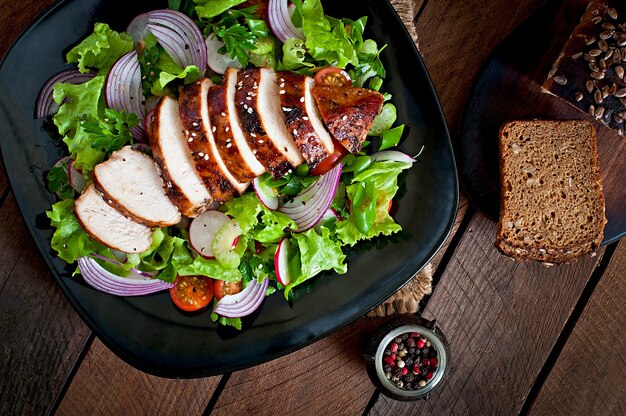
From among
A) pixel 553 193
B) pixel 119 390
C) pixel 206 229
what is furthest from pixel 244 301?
pixel 553 193

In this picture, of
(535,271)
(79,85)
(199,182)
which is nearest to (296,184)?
(199,182)

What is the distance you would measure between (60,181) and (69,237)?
0.81 feet

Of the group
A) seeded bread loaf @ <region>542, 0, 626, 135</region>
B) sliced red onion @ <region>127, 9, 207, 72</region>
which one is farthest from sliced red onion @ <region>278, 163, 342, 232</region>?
seeded bread loaf @ <region>542, 0, 626, 135</region>

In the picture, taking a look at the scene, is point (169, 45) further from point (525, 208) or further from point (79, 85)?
point (525, 208)

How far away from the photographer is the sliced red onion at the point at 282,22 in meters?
2.58

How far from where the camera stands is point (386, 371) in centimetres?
279

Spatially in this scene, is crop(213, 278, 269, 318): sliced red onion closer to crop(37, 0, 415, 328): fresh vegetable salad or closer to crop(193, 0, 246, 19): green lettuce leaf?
crop(37, 0, 415, 328): fresh vegetable salad

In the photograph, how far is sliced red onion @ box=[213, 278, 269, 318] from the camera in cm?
265

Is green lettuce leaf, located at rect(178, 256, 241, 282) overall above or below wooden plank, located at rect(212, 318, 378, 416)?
above

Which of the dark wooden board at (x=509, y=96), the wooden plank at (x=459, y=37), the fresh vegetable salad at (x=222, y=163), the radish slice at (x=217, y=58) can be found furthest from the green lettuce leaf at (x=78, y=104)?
the dark wooden board at (x=509, y=96)

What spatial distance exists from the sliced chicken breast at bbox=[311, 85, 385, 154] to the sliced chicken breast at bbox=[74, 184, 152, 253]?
0.93 metres

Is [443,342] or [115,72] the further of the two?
[443,342]

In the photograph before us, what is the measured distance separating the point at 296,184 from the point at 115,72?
0.93 metres

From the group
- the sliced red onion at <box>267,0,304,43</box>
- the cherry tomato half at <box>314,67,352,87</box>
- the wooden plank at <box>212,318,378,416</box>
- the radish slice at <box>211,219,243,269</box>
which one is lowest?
the wooden plank at <box>212,318,378,416</box>
